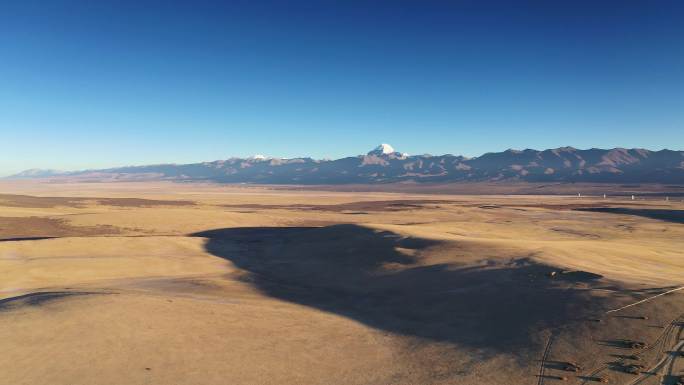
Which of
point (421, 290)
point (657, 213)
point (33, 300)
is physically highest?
point (33, 300)

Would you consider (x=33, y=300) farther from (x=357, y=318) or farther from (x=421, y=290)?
(x=421, y=290)

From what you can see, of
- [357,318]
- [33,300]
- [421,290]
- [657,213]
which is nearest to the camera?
[357,318]

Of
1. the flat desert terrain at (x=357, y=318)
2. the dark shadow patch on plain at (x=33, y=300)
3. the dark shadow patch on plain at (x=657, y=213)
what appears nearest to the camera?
the flat desert terrain at (x=357, y=318)

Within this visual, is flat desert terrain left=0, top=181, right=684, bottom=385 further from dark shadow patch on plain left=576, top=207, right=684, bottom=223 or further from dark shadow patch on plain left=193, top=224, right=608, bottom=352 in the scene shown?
dark shadow patch on plain left=576, top=207, right=684, bottom=223

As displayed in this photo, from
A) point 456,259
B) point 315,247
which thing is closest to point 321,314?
point 456,259

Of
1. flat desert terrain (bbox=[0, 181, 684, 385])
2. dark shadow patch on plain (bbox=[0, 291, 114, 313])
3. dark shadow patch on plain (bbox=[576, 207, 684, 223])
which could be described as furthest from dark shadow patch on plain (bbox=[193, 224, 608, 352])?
dark shadow patch on plain (bbox=[576, 207, 684, 223])

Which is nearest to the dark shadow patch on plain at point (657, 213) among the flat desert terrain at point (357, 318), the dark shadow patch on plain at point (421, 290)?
the flat desert terrain at point (357, 318)

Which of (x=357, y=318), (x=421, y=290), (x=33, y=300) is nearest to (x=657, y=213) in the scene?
(x=421, y=290)

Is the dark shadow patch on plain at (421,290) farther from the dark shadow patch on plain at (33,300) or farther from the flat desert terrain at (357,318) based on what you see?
the dark shadow patch on plain at (33,300)

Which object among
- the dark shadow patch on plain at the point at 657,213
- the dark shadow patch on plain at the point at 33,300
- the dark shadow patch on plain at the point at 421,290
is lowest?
the dark shadow patch on plain at the point at 657,213

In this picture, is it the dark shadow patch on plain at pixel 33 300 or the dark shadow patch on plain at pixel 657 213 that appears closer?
the dark shadow patch on plain at pixel 33 300

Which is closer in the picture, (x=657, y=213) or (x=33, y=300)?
(x=33, y=300)
